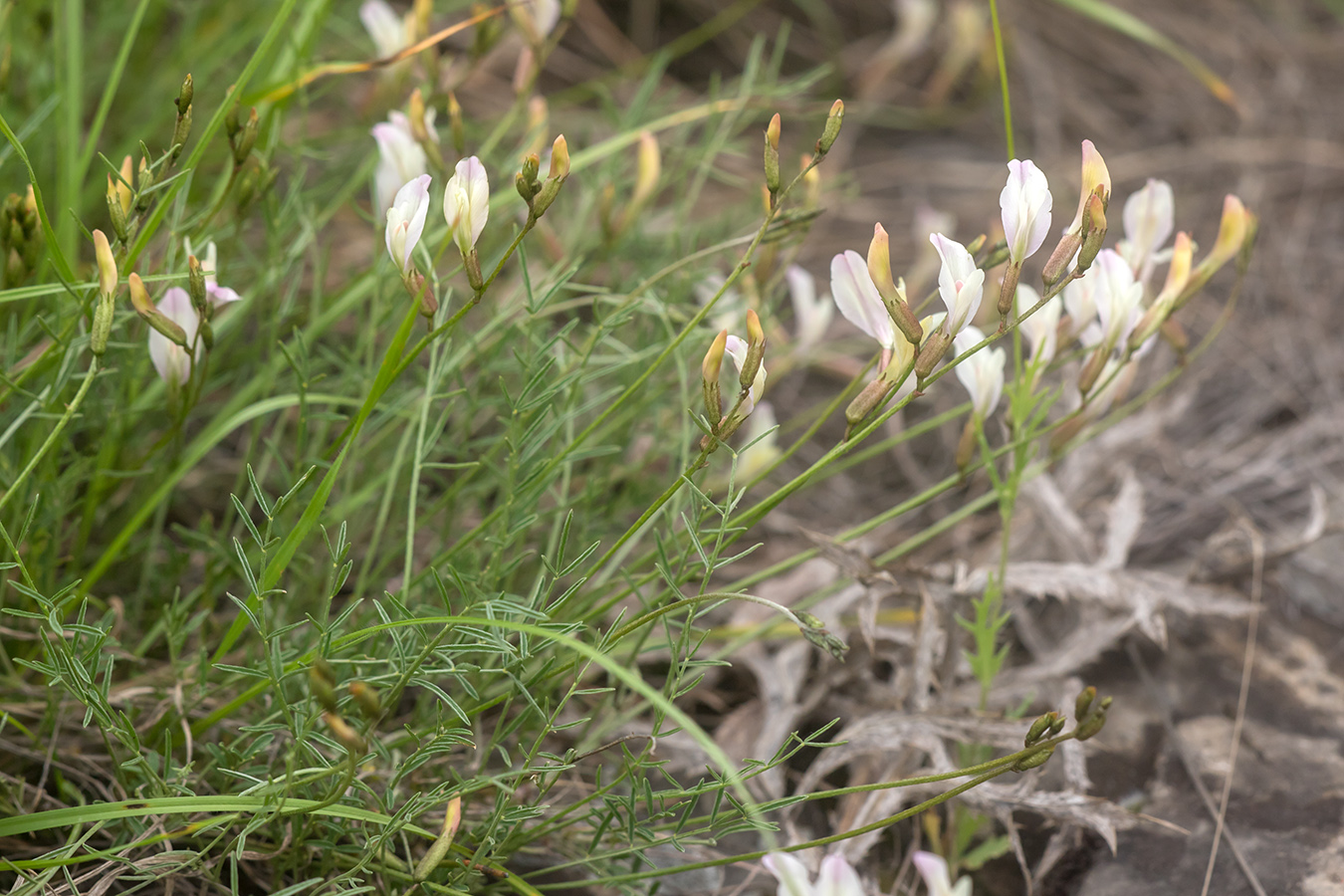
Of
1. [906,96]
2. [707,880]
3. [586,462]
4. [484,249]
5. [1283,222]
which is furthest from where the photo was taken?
[906,96]

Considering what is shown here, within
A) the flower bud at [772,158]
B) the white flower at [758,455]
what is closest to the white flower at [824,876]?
the flower bud at [772,158]

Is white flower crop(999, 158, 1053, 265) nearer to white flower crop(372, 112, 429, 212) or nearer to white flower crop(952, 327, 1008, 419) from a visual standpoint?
A: white flower crop(952, 327, 1008, 419)

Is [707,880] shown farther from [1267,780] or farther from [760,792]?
[1267,780]

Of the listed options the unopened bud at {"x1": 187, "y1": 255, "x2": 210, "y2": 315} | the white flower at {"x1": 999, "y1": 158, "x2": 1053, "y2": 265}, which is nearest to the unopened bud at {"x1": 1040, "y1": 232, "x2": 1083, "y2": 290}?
the white flower at {"x1": 999, "y1": 158, "x2": 1053, "y2": 265}

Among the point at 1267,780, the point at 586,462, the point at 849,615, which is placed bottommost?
the point at 1267,780

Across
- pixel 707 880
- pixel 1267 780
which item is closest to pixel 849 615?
pixel 707 880
